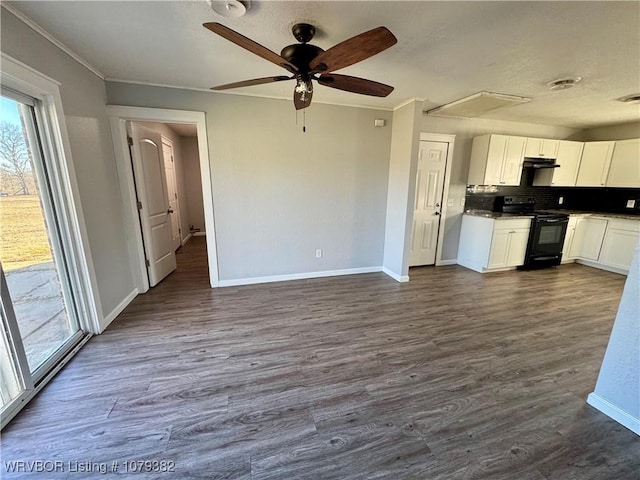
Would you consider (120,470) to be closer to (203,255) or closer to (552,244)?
(203,255)

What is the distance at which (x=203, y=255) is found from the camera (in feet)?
16.5

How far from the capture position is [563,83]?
270 cm

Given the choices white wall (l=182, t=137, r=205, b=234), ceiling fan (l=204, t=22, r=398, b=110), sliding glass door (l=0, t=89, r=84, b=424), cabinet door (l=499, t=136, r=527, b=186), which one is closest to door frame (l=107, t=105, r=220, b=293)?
sliding glass door (l=0, t=89, r=84, b=424)

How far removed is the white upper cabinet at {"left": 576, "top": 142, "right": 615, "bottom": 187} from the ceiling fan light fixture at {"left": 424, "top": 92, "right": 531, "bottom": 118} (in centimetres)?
236

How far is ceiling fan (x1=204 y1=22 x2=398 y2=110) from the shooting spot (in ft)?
4.36

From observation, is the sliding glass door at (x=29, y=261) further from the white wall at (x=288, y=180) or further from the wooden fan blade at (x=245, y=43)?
the wooden fan blade at (x=245, y=43)

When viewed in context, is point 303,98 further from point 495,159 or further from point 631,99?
point 631,99

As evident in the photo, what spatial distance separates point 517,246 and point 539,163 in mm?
1523

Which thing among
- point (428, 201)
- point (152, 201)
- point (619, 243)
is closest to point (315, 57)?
point (152, 201)

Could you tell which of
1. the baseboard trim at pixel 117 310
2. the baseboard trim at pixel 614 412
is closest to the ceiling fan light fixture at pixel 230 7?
the baseboard trim at pixel 117 310

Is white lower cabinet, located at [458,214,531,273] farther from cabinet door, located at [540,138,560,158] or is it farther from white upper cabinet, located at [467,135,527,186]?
cabinet door, located at [540,138,560,158]

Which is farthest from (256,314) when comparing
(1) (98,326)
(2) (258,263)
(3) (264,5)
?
(3) (264,5)

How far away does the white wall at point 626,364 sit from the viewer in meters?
1.49

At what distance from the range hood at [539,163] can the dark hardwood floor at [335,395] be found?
2435 mm
